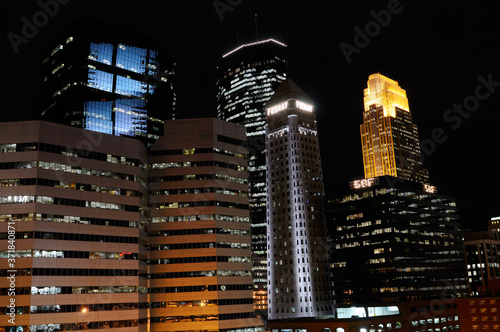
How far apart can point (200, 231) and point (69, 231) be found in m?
34.9

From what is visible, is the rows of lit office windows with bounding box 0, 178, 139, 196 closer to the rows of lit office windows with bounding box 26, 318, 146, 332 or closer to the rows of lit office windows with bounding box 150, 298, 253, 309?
the rows of lit office windows with bounding box 150, 298, 253, 309

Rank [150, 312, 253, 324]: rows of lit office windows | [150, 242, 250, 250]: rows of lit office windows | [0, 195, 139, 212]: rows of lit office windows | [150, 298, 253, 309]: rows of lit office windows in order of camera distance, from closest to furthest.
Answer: [0, 195, 139, 212]: rows of lit office windows
[150, 312, 253, 324]: rows of lit office windows
[150, 298, 253, 309]: rows of lit office windows
[150, 242, 250, 250]: rows of lit office windows

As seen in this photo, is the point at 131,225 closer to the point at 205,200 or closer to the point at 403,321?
the point at 205,200

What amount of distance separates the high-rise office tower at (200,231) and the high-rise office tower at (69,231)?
751cm

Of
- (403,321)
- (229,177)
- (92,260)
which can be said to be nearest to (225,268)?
(229,177)

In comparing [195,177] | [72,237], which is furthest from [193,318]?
[195,177]

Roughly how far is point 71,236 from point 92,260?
Result: 769 cm

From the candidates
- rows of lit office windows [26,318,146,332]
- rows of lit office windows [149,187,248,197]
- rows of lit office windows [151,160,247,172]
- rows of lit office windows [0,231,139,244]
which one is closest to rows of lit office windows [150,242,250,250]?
rows of lit office windows [0,231,139,244]

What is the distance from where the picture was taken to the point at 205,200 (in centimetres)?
13525

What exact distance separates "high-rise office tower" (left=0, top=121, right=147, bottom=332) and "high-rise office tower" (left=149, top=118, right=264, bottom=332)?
24.6 ft

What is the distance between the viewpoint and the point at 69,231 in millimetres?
114312

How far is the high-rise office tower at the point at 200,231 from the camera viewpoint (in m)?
128

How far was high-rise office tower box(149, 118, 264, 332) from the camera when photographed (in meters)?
128

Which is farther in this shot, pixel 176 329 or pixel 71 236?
pixel 176 329
